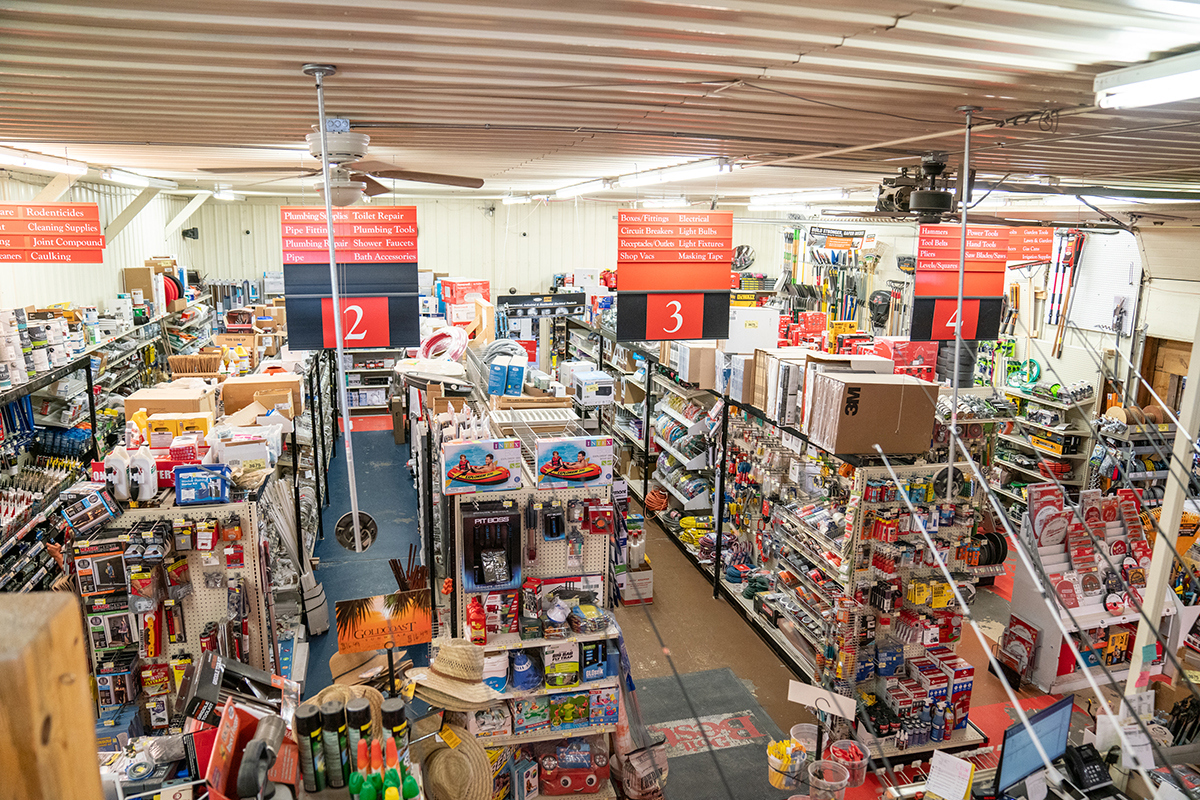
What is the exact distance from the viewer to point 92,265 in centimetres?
1105

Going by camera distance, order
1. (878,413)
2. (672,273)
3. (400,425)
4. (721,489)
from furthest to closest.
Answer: (400,425), (721,489), (672,273), (878,413)

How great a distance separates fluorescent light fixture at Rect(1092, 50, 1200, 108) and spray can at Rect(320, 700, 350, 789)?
4.02 metres

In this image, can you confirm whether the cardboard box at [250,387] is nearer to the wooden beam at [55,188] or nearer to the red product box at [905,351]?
the wooden beam at [55,188]

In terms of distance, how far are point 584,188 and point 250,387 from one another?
573 centimetres

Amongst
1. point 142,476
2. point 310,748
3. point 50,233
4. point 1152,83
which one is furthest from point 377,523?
point 1152,83

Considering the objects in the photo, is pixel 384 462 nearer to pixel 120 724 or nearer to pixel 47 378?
pixel 47 378

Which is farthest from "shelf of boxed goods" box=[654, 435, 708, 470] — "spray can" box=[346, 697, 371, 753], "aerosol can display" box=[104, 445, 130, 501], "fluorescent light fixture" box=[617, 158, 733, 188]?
"spray can" box=[346, 697, 371, 753]

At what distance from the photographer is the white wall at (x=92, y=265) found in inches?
343

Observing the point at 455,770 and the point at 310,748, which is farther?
the point at 455,770

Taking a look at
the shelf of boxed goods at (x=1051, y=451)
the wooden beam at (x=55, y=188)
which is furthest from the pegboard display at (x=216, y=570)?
the shelf of boxed goods at (x=1051, y=451)

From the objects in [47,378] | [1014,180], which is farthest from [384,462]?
[1014,180]

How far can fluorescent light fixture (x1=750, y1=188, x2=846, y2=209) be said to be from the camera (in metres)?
12.0

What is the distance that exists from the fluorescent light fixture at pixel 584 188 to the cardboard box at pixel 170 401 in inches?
231

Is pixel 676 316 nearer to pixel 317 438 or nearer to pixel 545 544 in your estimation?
pixel 545 544
